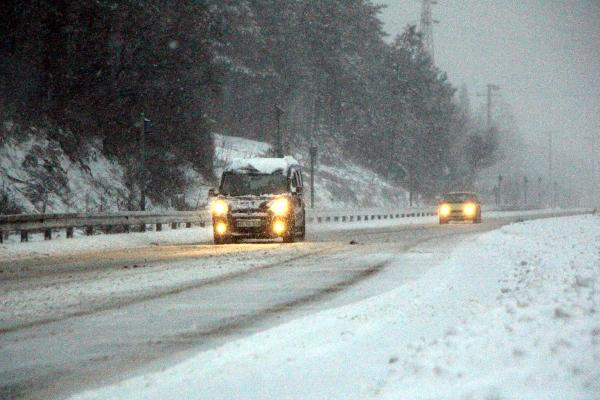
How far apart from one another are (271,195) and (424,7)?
273 ft

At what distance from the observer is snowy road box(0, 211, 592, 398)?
6527 mm

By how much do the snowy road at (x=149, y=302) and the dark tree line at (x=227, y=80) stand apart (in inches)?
765

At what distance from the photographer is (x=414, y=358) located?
4.86 m

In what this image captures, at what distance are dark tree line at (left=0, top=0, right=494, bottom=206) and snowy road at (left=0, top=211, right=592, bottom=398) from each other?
19.4 metres

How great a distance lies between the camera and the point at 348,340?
6.37 m

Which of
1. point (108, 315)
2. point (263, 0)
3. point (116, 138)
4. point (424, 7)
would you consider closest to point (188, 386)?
point (108, 315)

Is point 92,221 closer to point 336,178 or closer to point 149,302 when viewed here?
point 149,302

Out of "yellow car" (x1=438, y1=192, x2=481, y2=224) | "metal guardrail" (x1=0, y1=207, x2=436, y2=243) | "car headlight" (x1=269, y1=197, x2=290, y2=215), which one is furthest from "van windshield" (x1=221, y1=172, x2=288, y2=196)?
"yellow car" (x1=438, y1=192, x2=481, y2=224)

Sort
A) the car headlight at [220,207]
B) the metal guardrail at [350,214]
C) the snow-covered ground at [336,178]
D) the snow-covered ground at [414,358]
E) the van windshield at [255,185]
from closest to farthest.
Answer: the snow-covered ground at [414,358]
the car headlight at [220,207]
the van windshield at [255,185]
the metal guardrail at [350,214]
the snow-covered ground at [336,178]

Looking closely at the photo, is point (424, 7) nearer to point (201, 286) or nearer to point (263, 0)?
point (263, 0)

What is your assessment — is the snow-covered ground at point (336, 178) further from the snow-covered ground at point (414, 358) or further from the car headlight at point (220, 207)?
the snow-covered ground at point (414, 358)

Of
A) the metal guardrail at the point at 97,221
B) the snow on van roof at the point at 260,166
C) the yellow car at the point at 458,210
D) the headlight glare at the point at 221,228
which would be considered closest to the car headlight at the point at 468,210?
the yellow car at the point at 458,210

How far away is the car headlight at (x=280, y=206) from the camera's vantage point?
25016mm

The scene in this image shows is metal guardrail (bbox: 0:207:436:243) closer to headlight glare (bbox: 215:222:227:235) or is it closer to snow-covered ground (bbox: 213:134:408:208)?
headlight glare (bbox: 215:222:227:235)
